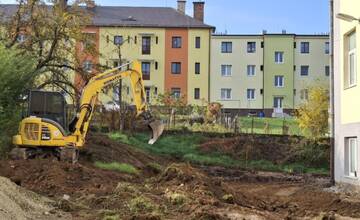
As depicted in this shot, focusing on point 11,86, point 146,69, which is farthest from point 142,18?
point 11,86

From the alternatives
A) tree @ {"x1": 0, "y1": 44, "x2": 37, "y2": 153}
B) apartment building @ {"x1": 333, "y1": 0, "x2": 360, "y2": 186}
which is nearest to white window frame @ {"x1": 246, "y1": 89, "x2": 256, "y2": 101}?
tree @ {"x1": 0, "y1": 44, "x2": 37, "y2": 153}

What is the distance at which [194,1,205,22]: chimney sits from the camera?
2763 inches

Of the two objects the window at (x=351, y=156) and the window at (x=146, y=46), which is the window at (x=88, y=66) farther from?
the window at (x=146, y=46)

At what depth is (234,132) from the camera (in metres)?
38.1

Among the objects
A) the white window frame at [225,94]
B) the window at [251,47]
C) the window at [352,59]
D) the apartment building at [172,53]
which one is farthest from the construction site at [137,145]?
the window at [251,47]

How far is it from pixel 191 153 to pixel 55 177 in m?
17.1

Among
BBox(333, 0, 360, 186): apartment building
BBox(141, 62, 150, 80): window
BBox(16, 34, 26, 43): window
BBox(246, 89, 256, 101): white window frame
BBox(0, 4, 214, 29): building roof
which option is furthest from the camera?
BBox(246, 89, 256, 101): white window frame

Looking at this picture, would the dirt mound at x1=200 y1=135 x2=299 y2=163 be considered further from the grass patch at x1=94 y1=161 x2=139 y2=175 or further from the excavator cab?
the excavator cab

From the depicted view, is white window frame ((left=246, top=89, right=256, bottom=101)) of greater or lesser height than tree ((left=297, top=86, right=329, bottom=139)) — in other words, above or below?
above

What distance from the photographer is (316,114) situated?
3022cm

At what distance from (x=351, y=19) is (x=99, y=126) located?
900 inches

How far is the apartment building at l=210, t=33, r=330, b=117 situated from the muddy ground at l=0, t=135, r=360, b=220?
4412 cm

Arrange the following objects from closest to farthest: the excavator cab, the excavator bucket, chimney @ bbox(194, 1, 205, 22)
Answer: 1. the excavator cab
2. the excavator bucket
3. chimney @ bbox(194, 1, 205, 22)

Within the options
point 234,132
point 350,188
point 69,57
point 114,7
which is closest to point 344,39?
point 350,188
